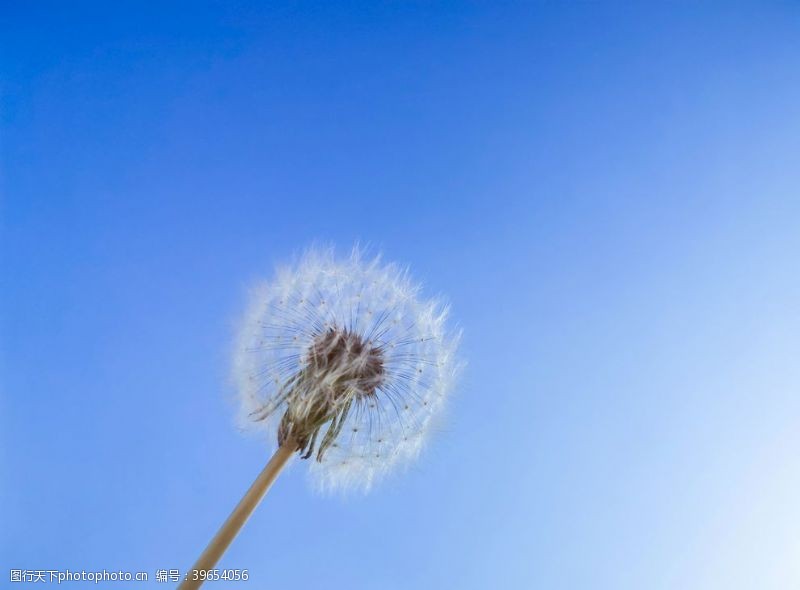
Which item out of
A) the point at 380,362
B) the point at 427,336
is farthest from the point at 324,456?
the point at 427,336

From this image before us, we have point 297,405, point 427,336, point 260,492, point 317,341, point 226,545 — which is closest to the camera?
point 226,545

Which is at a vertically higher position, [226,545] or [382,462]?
[382,462]

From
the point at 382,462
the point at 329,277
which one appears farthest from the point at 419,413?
the point at 329,277

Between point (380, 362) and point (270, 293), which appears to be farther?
point (270, 293)

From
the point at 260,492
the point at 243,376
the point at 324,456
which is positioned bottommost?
the point at 260,492

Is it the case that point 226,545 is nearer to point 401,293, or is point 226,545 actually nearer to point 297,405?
point 297,405

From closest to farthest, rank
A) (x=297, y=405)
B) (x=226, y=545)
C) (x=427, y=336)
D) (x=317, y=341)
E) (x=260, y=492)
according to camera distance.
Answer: (x=226, y=545), (x=260, y=492), (x=297, y=405), (x=317, y=341), (x=427, y=336)
